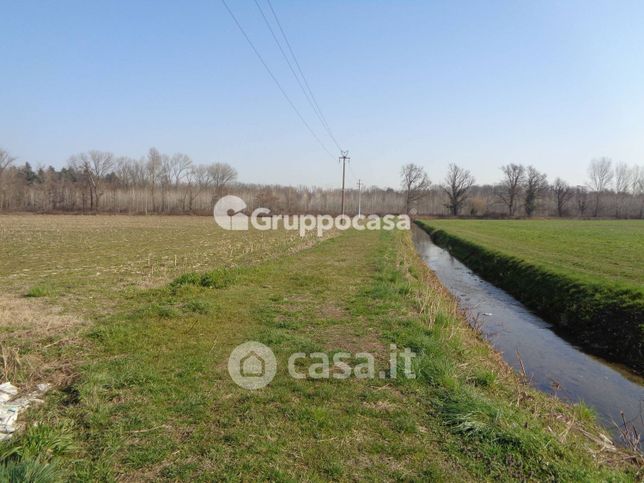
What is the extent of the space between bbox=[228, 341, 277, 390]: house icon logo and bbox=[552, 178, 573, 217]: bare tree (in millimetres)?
100165

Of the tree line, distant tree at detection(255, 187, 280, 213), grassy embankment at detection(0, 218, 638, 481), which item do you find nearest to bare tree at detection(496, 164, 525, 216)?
the tree line

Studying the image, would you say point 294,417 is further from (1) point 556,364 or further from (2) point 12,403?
(1) point 556,364

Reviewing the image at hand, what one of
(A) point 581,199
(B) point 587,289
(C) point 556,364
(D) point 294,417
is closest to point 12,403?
(D) point 294,417

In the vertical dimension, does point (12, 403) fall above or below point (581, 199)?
below

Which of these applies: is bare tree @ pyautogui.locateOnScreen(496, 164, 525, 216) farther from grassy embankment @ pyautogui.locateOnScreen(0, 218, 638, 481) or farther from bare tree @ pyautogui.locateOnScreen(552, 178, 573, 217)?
grassy embankment @ pyautogui.locateOnScreen(0, 218, 638, 481)

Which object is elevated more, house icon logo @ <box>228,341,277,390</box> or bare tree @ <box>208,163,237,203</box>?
bare tree @ <box>208,163,237,203</box>

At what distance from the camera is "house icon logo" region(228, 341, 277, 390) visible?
524 centimetres

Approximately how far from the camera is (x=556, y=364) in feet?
27.3

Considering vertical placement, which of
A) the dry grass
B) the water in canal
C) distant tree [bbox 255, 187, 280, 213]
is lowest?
the water in canal

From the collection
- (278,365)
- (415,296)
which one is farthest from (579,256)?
(278,365)

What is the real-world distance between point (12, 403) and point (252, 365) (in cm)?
287

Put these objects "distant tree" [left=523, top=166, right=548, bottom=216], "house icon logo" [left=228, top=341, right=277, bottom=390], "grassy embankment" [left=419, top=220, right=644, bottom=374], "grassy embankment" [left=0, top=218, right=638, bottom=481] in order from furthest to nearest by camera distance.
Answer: "distant tree" [left=523, top=166, right=548, bottom=216], "grassy embankment" [left=419, top=220, right=644, bottom=374], "house icon logo" [left=228, top=341, right=277, bottom=390], "grassy embankment" [left=0, top=218, right=638, bottom=481]

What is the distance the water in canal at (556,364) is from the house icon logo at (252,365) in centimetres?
491

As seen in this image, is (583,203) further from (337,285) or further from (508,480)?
(508,480)
